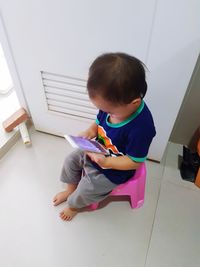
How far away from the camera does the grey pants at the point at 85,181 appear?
2.83ft

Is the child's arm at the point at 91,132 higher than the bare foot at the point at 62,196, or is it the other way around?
the child's arm at the point at 91,132

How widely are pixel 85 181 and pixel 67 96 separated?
41 centimetres

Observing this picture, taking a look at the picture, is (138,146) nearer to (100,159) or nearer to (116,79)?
(100,159)

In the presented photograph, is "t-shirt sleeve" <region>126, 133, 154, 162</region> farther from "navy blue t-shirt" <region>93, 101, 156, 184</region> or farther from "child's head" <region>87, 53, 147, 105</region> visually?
"child's head" <region>87, 53, 147, 105</region>

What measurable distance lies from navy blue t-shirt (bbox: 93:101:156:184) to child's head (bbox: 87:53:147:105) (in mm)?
117

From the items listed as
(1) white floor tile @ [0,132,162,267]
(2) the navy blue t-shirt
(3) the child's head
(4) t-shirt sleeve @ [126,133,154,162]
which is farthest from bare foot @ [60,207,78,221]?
(3) the child's head

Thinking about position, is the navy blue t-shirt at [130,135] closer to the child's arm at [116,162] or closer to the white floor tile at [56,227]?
the child's arm at [116,162]

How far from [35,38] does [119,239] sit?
2.70ft

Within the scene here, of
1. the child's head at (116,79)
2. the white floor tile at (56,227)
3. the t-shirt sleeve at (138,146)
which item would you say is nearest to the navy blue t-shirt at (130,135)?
the t-shirt sleeve at (138,146)

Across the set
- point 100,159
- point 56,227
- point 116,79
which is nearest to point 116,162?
point 100,159

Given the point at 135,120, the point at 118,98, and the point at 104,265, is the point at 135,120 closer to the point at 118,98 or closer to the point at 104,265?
the point at 118,98

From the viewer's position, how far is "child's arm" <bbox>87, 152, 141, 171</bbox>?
77cm

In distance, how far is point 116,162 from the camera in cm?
78

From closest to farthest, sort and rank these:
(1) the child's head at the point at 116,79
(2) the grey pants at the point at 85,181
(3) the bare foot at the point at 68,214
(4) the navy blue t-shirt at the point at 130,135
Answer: (1) the child's head at the point at 116,79
(4) the navy blue t-shirt at the point at 130,135
(2) the grey pants at the point at 85,181
(3) the bare foot at the point at 68,214
